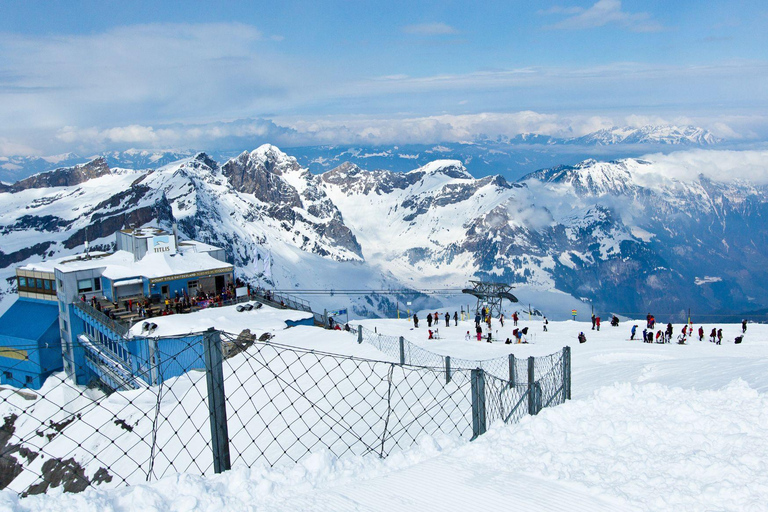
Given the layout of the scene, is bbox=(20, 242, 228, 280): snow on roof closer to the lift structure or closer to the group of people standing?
the lift structure

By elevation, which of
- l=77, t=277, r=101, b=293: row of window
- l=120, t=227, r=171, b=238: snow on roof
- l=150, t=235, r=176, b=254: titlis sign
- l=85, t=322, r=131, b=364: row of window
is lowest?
l=85, t=322, r=131, b=364: row of window

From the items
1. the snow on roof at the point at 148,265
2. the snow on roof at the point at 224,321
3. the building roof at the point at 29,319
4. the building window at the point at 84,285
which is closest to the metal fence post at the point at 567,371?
the snow on roof at the point at 224,321

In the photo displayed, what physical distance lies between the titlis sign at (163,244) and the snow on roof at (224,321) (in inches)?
464

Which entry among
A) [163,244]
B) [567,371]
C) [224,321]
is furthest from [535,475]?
[163,244]

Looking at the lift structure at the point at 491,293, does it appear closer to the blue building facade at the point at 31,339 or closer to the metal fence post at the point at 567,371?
the blue building facade at the point at 31,339

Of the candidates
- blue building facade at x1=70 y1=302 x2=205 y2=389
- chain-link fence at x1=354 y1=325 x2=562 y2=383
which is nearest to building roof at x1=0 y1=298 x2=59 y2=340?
blue building facade at x1=70 y1=302 x2=205 y2=389

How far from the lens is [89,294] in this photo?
4581 centimetres

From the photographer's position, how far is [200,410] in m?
15.8

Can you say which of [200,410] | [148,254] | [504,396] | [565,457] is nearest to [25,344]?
[148,254]

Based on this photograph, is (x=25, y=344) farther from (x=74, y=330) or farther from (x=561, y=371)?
(x=561, y=371)

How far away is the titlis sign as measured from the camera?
47.9m

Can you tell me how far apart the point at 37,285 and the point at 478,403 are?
2145 inches

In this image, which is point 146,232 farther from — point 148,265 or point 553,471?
point 553,471

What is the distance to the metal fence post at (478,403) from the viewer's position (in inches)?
337
